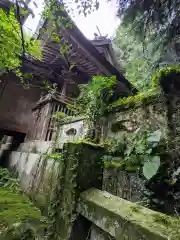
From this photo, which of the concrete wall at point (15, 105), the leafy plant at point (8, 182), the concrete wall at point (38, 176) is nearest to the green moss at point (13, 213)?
the concrete wall at point (38, 176)

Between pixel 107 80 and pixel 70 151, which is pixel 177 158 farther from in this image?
pixel 107 80

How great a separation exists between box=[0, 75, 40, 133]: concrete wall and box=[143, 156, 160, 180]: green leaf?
7.46m

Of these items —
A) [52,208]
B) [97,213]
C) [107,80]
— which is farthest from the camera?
[107,80]

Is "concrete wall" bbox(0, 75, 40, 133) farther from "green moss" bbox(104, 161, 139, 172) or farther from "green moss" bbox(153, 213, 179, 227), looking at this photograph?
"green moss" bbox(153, 213, 179, 227)

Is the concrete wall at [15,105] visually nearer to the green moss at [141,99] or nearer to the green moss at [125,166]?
the green moss at [141,99]

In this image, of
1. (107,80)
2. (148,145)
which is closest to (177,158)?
(148,145)

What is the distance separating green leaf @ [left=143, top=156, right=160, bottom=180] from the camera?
178 centimetres

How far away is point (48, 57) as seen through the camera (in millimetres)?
7113

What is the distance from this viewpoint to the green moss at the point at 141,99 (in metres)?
2.45

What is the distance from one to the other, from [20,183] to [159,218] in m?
4.91

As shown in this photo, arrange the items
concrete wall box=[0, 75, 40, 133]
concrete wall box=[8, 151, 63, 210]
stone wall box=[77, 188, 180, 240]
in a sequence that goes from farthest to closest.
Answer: concrete wall box=[0, 75, 40, 133] → concrete wall box=[8, 151, 63, 210] → stone wall box=[77, 188, 180, 240]

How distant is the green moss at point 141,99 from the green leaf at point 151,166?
999 millimetres

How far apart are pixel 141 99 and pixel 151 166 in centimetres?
Answer: 119

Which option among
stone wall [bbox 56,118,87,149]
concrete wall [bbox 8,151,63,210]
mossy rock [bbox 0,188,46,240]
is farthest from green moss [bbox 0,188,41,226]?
stone wall [bbox 56,118,87,149]
